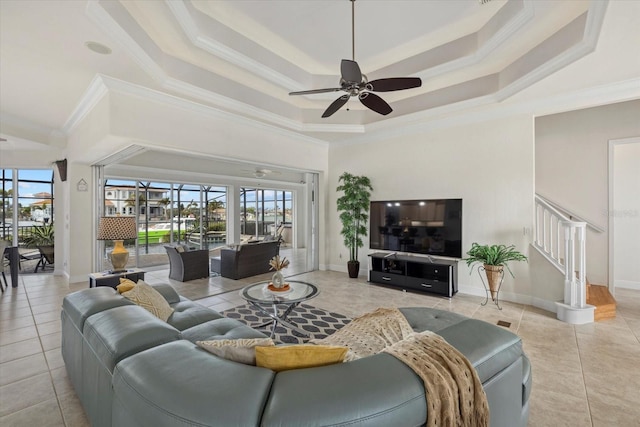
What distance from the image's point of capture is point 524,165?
430 centimetres

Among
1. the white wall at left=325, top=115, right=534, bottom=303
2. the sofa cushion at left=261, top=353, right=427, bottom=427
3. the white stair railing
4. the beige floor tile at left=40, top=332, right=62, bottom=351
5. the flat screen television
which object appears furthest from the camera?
the flat screen television

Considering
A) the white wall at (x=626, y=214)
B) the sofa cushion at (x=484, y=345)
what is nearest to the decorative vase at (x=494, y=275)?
the white wall at (x=626, y=214)

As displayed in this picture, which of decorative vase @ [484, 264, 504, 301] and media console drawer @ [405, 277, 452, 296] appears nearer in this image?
decorative vase @ [484, 264, 504, 301]

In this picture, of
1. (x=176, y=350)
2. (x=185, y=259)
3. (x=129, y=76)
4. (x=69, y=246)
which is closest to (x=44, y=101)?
(x=129, y=76)

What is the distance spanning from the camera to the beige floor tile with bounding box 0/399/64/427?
1893 mm

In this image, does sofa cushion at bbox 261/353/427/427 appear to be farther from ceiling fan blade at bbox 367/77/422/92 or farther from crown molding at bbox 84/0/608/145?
crown molding at bbox 84/0/608/145

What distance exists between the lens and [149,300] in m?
2.35

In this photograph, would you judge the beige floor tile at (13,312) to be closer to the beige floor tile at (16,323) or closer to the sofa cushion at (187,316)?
the beige floor tile at (16,323)

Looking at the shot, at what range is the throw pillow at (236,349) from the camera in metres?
1.18

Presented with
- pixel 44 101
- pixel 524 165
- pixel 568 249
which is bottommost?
pixel 568 249

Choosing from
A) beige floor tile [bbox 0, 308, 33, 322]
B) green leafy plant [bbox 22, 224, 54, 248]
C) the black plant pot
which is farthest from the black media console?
green leafy plant [bbox 22, 224, 54, 248]

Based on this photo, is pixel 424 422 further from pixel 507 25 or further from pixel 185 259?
pixel 185 259

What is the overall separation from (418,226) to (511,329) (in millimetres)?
2072

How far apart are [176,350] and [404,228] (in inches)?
179
